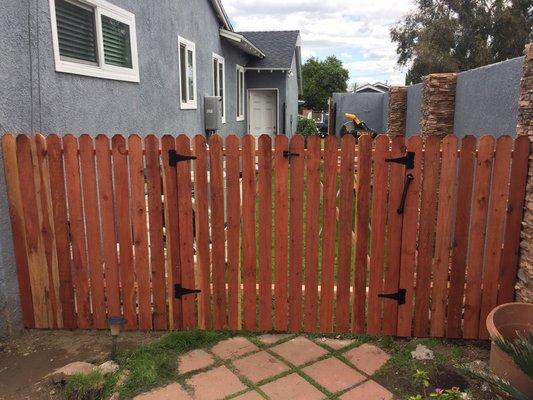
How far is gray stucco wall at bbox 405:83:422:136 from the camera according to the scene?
10.3 m

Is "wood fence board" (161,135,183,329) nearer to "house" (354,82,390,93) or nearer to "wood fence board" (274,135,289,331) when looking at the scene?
"wood fence board" (274,135,289,331)

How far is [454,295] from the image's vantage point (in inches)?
132

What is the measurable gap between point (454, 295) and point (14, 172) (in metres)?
3.52

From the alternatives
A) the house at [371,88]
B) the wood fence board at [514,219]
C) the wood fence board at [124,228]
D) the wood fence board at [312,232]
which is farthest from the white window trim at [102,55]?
the house at [371,88]

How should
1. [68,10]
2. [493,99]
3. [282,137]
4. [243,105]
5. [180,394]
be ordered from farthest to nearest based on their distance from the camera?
[243,105]
[493,99]
[68,10]
[282,137]
[180,394]

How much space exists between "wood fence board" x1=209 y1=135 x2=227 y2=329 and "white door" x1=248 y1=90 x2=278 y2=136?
13677mm

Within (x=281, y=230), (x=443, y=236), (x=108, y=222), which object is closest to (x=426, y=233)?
(x=443, y=236)

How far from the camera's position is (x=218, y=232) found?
11.3 feet

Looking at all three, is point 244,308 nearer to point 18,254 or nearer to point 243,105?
point 18,254

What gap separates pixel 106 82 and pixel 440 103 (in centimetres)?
562

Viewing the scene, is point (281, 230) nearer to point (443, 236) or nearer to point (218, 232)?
point (218, 232)

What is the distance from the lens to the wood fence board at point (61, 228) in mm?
3287

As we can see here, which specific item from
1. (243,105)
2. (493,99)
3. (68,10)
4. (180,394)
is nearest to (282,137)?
(180,394)

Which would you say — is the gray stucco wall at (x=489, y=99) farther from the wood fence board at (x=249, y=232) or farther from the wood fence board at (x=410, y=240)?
the wood fence board at (x=249, y=232)
